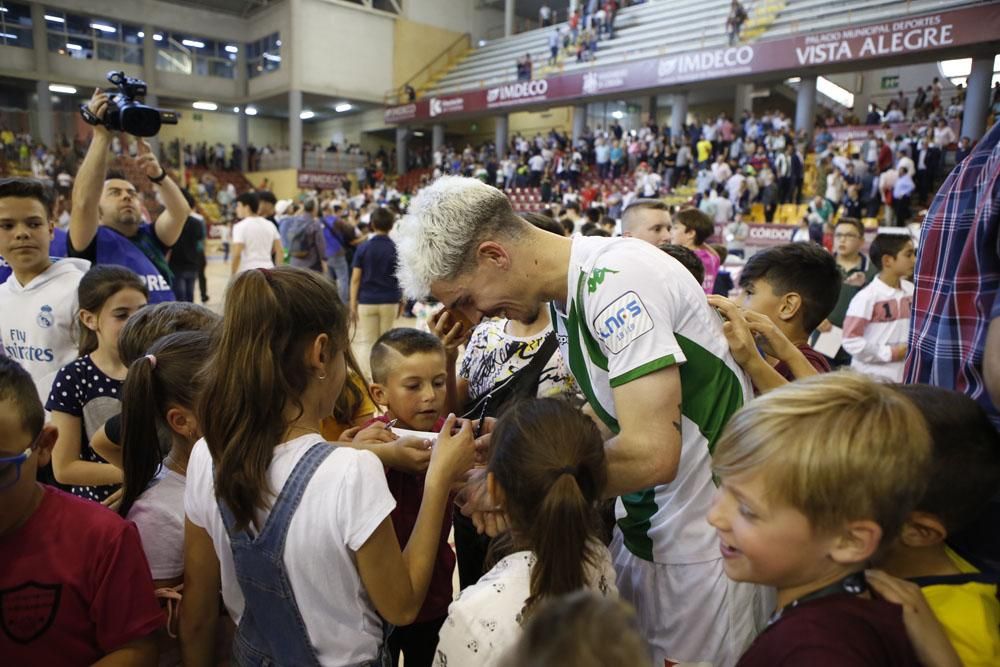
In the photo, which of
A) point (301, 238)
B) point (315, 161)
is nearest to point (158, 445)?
point (301, 238)

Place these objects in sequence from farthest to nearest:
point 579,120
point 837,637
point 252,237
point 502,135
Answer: point 502,135 < point 579,120 < point 252,237 < point 837,637

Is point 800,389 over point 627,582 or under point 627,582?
over

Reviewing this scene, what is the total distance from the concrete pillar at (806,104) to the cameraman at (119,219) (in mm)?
17325

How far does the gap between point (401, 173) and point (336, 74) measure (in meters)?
4.89

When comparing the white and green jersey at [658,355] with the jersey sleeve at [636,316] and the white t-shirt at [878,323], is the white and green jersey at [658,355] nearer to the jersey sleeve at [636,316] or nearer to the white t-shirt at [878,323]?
the jersey sleeve at [636,316]

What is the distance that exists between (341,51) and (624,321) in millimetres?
28167

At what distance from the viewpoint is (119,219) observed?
10.2 feet

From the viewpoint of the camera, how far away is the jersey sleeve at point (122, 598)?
1.16 meters

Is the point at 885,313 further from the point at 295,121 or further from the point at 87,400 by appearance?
the point at 295,121

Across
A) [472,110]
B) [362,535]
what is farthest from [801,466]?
[472,110]

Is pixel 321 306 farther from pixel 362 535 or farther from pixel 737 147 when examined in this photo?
pixel 737 147

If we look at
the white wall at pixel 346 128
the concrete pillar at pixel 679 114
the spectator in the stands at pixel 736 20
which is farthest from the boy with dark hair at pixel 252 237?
the white wall at pixel 346 128

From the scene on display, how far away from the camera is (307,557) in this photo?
45.6 inches

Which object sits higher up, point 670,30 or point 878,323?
point 670,30
